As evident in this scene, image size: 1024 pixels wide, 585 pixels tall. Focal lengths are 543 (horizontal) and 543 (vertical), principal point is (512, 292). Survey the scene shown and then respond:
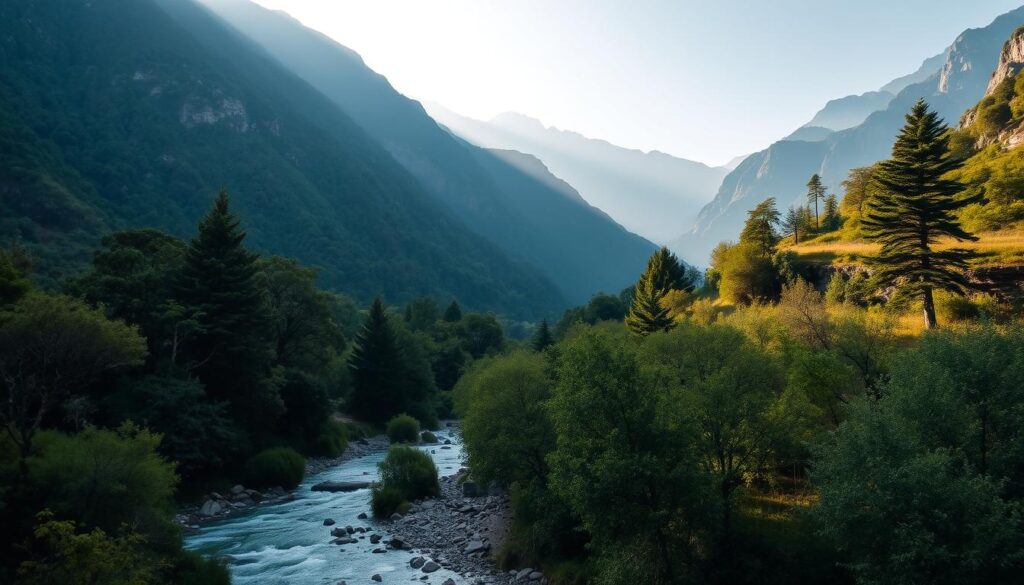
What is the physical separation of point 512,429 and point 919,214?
32.8 m

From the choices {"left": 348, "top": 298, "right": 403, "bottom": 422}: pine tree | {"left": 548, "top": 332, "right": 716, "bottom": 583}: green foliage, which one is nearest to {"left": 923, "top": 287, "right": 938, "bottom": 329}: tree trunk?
{"left": 548, "top": 332, "right": 716, "bottom": 583}: green foliage

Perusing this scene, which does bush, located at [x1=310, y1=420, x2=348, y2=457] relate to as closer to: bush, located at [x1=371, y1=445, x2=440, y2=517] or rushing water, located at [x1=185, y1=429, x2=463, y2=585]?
rushing water, located at [x1=185, y1=429, x2=463, y2=585]

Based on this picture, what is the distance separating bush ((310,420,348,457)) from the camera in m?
50.8

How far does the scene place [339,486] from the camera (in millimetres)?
40375

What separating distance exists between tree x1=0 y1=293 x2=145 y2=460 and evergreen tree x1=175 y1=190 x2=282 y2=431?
13.9 meters

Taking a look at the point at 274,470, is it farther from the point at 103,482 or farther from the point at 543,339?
the point at 543,339

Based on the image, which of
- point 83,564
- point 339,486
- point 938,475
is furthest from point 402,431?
point 938,475

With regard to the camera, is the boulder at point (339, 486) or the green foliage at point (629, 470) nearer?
the green foliage at point (629, 470)

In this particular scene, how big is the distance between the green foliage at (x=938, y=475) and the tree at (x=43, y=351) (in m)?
29.0

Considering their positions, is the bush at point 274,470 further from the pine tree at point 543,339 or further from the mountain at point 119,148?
the mountain at point 119,148

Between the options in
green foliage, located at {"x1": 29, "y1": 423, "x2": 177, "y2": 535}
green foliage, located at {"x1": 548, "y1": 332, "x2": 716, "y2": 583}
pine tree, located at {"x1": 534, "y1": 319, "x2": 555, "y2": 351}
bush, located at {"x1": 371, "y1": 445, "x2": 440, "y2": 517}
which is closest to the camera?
green foliage, located at {"x1": 548, "y1": 332, "x2": 716, "y2": 583}

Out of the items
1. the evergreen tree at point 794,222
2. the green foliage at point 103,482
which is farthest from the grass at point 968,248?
the green foliage at point 103,482

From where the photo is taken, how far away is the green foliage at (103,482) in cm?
1947

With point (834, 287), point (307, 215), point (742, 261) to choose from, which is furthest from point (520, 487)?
point (307, 215)
